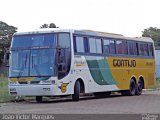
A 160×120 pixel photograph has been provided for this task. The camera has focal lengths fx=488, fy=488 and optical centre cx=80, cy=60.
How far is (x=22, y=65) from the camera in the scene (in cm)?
2261

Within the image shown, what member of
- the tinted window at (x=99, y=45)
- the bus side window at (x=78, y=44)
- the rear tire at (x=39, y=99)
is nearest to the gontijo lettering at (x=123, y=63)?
the tinted window at (x=99, y=45)

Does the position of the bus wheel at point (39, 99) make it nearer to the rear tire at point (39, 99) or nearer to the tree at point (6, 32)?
the rear tire at point (39, 99)

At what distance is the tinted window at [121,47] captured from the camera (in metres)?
28.4

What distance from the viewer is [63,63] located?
22.5 m

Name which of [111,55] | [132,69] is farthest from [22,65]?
[132,69]

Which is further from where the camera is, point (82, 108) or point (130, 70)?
point (130, 70)

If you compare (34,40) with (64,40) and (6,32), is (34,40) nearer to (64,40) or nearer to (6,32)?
(64,40)

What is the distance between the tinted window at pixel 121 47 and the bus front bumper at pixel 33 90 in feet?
24.9

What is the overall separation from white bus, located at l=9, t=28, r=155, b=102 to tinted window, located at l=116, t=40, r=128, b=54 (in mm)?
110

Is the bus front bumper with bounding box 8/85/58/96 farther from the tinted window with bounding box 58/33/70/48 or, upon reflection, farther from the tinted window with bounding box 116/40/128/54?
the tinted window with bounding box 116/40/128/54

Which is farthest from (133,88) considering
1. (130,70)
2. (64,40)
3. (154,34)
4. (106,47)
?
(154,34)

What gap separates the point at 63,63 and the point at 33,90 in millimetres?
1872

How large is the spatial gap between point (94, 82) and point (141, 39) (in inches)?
286

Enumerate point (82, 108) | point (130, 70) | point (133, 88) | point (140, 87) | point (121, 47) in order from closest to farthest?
1. point (82, 108)
2. point (121, 47)
3. point (130, 70)
4. point (133, 88)
5. point (140, 87)
